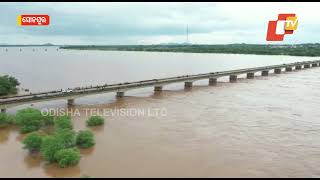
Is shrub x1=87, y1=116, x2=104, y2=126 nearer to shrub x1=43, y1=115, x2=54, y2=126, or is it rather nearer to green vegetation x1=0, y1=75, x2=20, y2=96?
shrub x1=43, y1=115, x2=54, y2=126

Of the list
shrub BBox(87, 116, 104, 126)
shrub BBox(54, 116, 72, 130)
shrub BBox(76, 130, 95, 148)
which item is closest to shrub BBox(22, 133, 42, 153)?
shrub BBox(76, 130, 95, 148)

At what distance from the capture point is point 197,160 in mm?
22312

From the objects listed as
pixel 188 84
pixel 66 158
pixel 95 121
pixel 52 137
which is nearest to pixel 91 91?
pixel 95 121

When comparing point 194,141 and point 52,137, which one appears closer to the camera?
point 52,137

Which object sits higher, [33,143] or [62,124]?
[62,124]

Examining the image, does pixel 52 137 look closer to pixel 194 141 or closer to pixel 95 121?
pixel 95 121

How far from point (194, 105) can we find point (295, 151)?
679 inches

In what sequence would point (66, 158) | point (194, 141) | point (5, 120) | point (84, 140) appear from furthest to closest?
point (5, 120) < point (194, 141) < point (84, 140) < point (66, 158)

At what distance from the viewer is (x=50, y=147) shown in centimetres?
2131

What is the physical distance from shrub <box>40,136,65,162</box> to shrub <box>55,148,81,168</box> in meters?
0.39

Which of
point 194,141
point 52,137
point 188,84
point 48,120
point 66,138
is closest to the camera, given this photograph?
point 52,137

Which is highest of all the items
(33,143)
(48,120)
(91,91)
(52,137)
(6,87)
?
(91,91)

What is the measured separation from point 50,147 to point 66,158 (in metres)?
1.29

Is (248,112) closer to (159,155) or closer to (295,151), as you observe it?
(295,151)
